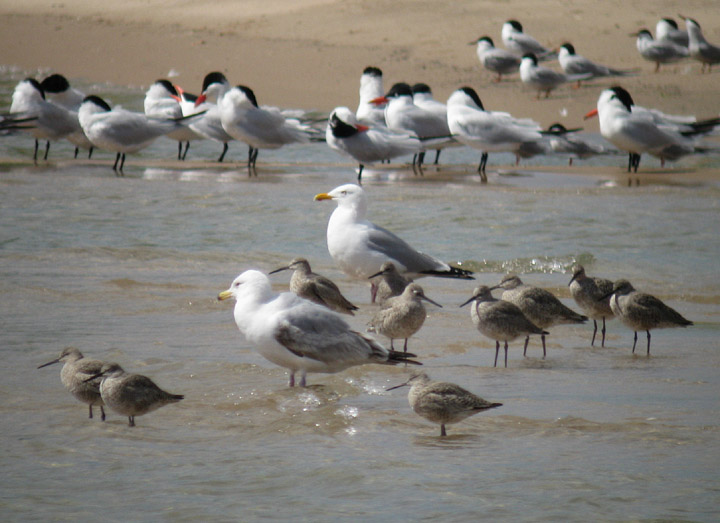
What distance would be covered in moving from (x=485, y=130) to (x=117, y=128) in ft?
17.8

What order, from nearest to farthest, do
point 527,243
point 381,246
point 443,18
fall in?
1. point 381,246
2. point 527,243
3. point 443,18

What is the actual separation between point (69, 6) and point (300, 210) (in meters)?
25.8

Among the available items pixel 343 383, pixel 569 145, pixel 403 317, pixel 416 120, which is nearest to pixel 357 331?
pixel 343 383

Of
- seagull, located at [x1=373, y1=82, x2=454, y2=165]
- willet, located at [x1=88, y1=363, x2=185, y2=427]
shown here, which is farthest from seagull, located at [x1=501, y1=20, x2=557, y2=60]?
willet, located at [x1=88, y1=363, x2=185, y2=427]

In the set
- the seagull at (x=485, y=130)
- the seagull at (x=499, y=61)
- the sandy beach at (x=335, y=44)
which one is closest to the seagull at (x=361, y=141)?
the seagull at (x=485, y=130)

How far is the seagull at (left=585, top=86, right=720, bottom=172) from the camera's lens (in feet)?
51.6

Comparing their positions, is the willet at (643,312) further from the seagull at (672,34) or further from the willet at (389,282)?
the seagull at (672,34)

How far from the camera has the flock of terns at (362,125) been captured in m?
15.8

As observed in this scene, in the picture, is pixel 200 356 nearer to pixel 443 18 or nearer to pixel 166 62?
pixel 166 62

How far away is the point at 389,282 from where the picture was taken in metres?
7.82

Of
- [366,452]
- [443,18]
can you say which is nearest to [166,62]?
[443,18]

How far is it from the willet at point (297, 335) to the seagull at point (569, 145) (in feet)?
39.2

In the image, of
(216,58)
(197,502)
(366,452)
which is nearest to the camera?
(197,502)

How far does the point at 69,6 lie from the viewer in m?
35.0
